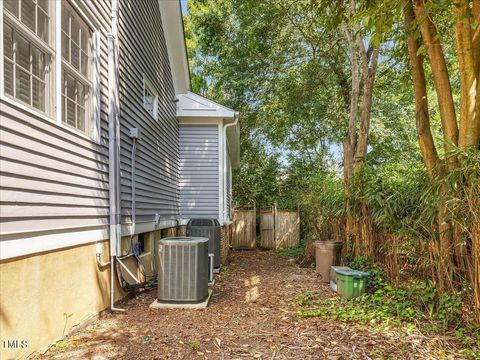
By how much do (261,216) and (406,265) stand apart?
8.91 meters

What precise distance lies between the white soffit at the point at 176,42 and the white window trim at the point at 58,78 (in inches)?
173

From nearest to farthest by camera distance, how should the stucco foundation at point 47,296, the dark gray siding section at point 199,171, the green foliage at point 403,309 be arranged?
1. the stucco foundation at point 47,296
2. the green foliage at point 403,309
3. the dark gray siding section at point 199,171

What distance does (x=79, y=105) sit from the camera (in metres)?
4.29

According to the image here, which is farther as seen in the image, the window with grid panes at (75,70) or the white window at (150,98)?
the white window at (150,98)

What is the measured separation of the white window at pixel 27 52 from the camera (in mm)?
2957

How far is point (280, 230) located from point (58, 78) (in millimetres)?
10790

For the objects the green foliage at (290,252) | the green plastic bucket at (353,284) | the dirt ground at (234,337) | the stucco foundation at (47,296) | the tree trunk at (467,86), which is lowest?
the green foliage at (290,252)

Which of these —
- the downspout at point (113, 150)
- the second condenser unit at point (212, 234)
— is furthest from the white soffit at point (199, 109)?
the downspout at point (113, 150)

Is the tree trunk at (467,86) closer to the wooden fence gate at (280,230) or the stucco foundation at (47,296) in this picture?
the stucco foundation at (47,296)

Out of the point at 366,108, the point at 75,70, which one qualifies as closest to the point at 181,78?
the point at 366,108

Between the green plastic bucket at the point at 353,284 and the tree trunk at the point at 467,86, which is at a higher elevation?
the tree trunk at the point at 467,86

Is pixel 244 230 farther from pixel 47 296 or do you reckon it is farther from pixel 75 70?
pixel 47 296

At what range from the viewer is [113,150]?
489 centimetres

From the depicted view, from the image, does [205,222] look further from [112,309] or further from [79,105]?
[79,105]
